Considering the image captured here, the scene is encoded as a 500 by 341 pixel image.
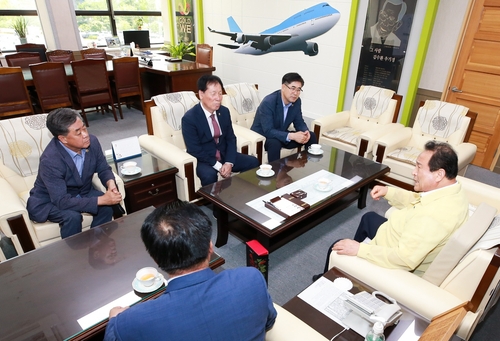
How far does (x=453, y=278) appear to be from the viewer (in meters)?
1.35

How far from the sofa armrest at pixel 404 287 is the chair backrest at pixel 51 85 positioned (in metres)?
4.35

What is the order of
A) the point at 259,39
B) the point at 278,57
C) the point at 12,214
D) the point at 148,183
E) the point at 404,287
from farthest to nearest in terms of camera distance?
the point at 259,39, the point at 278,57, the point at 148,183, the point at 12,214, the point at 404,287

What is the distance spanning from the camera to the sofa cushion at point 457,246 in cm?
132

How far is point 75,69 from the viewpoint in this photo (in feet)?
14.1

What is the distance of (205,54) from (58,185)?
412 cm

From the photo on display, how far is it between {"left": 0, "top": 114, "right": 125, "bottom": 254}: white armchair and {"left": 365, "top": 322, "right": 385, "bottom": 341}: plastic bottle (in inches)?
69.8

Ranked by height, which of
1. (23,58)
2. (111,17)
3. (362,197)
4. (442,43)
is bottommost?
(362,197)

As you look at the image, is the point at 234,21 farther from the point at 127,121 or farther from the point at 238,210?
the point at 238,210

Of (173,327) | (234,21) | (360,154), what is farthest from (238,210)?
(234,21)

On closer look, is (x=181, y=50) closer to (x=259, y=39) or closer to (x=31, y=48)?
(x=259, y=39)

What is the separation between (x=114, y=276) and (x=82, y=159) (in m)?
0.97

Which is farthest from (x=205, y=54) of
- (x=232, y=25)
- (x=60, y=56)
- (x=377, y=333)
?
(x=377, y=333)

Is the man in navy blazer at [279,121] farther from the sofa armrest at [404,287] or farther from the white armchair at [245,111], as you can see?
the sofa armrest at [404,287]

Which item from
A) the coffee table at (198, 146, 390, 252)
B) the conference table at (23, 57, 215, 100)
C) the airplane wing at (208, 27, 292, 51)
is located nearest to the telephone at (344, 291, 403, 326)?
the coffee table at (198, 146, 390, 252)
